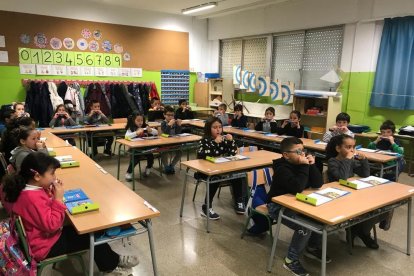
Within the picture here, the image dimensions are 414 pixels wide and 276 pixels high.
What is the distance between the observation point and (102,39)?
8195 millimetres

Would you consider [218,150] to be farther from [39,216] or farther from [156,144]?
[39,216]

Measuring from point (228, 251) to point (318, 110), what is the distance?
186 inches

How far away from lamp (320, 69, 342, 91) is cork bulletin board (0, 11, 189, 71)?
14.3 ft

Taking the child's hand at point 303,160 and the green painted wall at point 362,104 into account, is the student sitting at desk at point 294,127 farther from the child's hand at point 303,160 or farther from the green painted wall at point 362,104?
the child's hand at point 303,160

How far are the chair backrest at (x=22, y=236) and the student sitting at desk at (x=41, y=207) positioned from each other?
1.2 inches

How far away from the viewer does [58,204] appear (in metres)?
1.92

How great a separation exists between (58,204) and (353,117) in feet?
20.2

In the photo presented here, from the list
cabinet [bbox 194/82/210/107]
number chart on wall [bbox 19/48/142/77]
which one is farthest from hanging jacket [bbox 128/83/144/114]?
cabinet [bbox 194/82/210/107]

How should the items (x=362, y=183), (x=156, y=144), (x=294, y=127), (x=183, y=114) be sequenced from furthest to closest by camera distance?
(x=183, y=114) < (x=294, y=127) < (x=156, y=144) < (x=362, y=183)

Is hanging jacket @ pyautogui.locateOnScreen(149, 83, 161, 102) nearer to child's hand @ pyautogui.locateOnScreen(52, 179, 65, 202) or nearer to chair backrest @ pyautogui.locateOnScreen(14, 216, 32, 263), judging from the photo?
child's hand @ pyautogui.locateOnScreen(52, 179, 65, 202)

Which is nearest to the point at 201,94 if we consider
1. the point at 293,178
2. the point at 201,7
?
the point at 201,7

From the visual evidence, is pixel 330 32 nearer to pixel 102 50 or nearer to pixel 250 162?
pixel 250 162

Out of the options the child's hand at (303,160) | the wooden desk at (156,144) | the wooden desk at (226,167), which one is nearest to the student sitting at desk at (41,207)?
the wooden desk at (226,167)

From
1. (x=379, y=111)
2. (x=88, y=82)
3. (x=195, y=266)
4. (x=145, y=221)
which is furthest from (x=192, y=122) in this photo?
(x=145, y=221)
